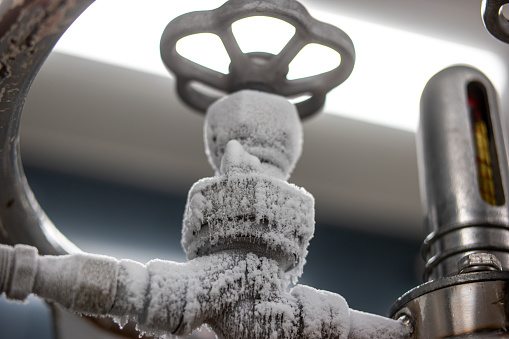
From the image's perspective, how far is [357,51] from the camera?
69 centimetres

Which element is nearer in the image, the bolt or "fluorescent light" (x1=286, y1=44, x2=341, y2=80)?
the bolt

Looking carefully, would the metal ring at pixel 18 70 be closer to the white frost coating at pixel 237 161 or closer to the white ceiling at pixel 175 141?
the white frost coating at pixel 237 161

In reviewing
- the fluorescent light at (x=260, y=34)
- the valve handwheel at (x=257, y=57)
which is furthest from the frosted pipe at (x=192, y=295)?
the fluorescent light at (x=260, y=34)

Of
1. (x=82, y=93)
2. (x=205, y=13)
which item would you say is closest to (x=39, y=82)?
(x=82, y=93)

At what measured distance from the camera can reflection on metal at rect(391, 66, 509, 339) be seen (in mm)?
356

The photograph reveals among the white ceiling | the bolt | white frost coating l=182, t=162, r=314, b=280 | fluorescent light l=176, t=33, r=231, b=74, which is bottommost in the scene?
the bolt

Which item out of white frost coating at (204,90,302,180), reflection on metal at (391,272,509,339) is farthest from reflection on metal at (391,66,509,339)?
white frost coating at (204,90,302,180)

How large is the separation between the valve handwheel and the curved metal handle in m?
0.09

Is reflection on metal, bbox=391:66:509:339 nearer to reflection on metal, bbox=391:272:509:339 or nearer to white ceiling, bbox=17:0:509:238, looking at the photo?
reflection on metal, bbox=391:272:509:339

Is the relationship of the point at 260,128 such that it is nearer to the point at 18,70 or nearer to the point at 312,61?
the point at 18,70

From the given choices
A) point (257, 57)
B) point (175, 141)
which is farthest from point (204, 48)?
point (175, 141)

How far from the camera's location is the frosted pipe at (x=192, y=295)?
0.98 ft

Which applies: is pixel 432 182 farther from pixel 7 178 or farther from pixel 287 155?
pixel 7 178

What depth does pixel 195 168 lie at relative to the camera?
0.90 meters
